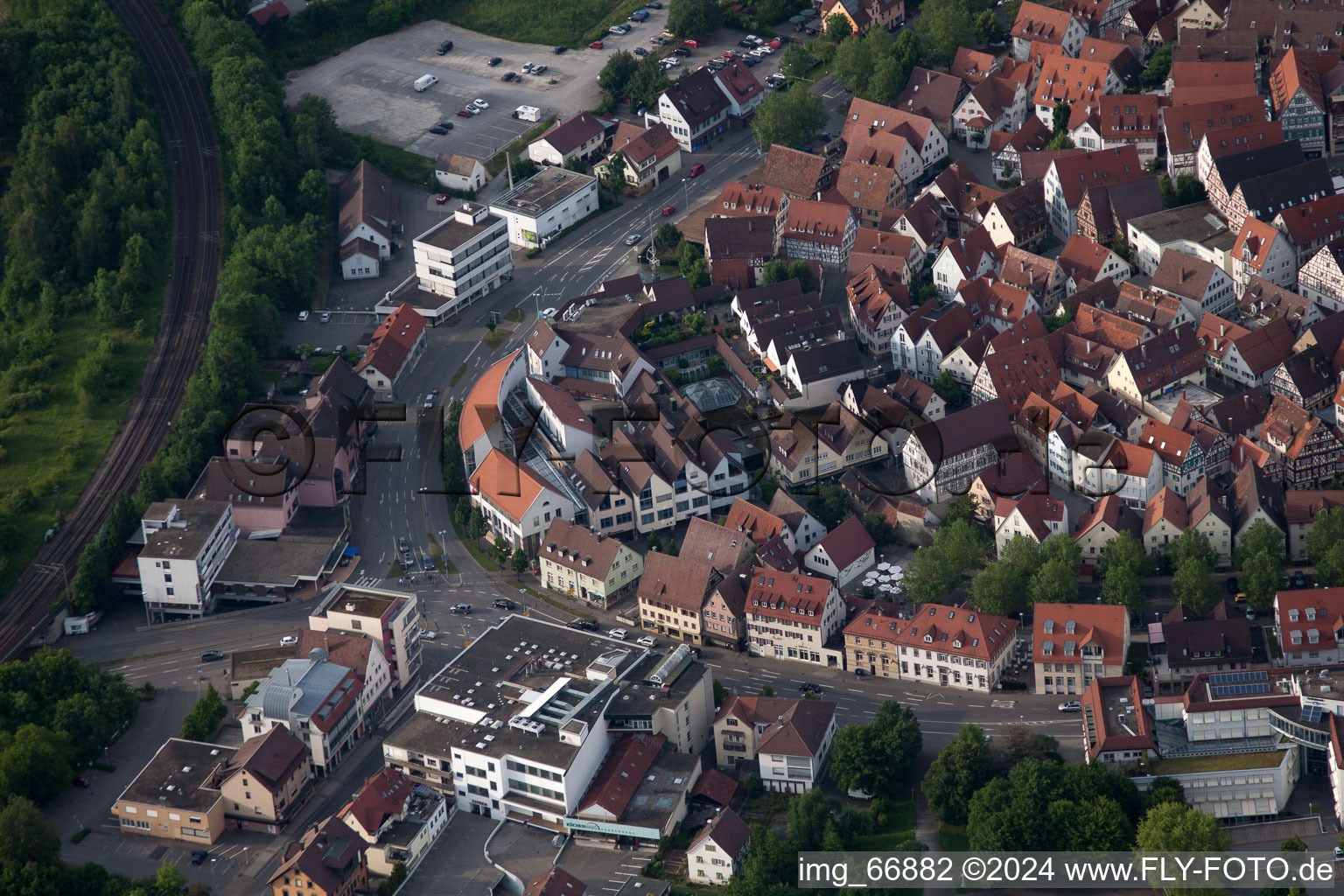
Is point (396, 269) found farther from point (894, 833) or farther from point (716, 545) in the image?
point (894, 833)

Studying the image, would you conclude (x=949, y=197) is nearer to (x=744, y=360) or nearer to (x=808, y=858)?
(x=744, y=360)

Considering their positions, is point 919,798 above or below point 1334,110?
below

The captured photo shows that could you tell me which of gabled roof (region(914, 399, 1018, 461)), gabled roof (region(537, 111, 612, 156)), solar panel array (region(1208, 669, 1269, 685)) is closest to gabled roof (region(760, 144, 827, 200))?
gabled roof (region(537, 111, 612, 156))

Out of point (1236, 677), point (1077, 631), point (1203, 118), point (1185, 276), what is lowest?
point (1077, 631)

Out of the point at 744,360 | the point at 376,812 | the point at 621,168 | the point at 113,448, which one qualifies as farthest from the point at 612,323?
the point at 376,812

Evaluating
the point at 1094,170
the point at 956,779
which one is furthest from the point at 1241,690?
the point at 1094,170

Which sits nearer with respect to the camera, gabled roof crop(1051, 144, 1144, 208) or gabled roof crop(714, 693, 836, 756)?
gabled roof crop(714, 693, 836, 756)

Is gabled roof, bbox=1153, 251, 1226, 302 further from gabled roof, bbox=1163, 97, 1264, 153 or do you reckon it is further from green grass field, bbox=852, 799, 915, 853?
green grass field, bbox=852, 799, 915, 853
